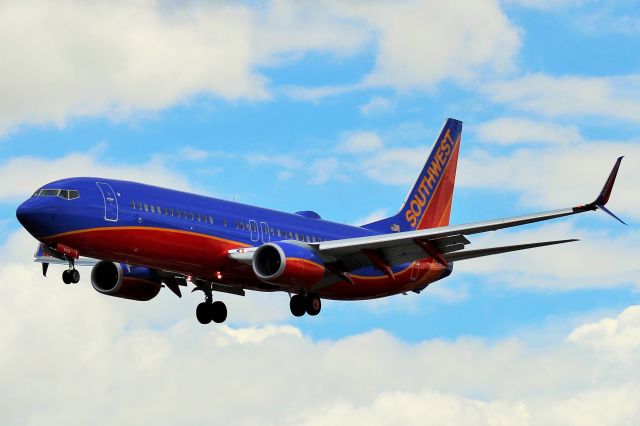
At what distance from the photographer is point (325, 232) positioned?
63.4m

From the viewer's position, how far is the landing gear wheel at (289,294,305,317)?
6081 cm

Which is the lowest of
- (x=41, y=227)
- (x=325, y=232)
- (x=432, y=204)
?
(x=41, y=227)

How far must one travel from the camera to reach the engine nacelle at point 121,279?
61.1m

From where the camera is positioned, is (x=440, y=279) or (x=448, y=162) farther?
(x=448, y=162)

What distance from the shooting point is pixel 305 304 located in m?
60.8

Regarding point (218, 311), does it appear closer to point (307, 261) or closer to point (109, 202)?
point (307, 261)

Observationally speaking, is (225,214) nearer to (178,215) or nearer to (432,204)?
(178,215)

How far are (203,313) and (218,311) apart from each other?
26.9 inches

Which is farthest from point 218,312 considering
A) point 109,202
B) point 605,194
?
point 605,194

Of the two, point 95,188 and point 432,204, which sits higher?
point 432,204

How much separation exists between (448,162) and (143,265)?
2351 cm

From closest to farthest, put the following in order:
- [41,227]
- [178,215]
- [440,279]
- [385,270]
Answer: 1. [41,227]
2. [178,215]
3. [385,270]
4. [440,279]

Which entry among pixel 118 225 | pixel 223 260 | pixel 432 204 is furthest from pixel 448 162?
pixel 118 225

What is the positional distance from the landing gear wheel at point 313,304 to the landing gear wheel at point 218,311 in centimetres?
484
